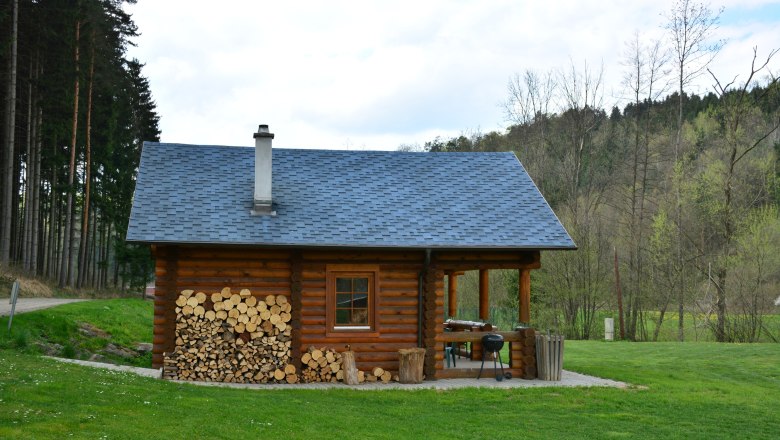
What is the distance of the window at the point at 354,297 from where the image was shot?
1475 cm

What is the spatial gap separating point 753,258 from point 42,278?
27.5m

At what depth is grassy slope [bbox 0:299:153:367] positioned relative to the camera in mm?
15016

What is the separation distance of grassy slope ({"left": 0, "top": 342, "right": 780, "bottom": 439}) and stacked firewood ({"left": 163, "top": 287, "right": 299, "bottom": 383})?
55.1 inches

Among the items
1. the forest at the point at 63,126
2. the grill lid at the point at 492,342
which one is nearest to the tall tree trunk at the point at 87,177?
the forest at the point at 63,126

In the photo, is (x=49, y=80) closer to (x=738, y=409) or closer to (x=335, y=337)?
(x=335, y=337)

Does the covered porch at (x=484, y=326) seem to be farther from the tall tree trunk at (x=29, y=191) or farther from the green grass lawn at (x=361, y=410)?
the tall tree trunk at (x=29, y=191)

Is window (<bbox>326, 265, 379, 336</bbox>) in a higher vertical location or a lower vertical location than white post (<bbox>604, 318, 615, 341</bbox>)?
higher

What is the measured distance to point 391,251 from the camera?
14922mm

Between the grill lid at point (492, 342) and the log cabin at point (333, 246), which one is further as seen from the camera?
the grill lid at point (492, 342)

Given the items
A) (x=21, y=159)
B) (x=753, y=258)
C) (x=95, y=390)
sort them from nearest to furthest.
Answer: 1. (x=95, y=390)
2. (x=753, y=258)
3. (x=21, y=159)

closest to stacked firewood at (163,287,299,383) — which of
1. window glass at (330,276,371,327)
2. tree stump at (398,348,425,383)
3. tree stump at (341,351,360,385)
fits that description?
tree stump at (341,351,360,385)

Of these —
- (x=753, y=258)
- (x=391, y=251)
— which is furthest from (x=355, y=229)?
(x=753, y=258)

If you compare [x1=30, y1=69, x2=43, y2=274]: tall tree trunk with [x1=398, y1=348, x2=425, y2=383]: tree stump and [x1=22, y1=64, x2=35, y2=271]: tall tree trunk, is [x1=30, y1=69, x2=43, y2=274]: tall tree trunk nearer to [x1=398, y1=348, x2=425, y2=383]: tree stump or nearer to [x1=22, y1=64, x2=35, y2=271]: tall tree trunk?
[x1=22, y1=64, x2=35, y2=271]: tall tree trunk

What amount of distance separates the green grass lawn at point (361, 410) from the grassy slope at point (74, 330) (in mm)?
296
